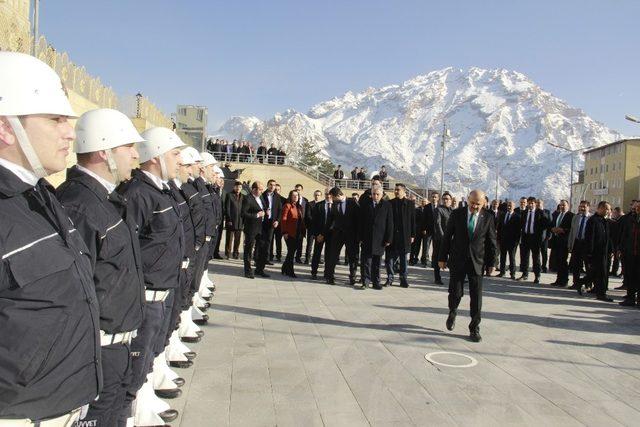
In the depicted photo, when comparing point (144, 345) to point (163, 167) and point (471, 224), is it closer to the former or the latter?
point (163, 167)

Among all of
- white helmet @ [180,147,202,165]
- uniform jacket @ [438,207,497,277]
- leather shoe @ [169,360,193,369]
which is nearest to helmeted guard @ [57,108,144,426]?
white helmet @ [180,147,202,165]

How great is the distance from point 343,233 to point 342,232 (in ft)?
0.12

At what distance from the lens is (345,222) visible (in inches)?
460

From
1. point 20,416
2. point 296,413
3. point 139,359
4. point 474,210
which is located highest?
point 474,210

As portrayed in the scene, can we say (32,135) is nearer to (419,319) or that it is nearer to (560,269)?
(419,319)

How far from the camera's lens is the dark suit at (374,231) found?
36.5 feet

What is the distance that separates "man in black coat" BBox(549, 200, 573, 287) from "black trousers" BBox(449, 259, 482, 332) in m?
6.76

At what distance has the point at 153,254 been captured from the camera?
12.9 ft

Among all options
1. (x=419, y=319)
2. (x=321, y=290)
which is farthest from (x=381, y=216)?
(x=419, y=319)

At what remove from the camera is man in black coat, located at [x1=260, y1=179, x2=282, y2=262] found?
12820mm

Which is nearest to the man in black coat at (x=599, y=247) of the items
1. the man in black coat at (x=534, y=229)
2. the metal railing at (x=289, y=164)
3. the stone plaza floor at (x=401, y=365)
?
the stone plaza floor at (x=401, y=365)

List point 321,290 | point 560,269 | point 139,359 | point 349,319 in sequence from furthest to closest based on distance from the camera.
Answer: point 560,269
point 321,290
point 349,319
point 139,359

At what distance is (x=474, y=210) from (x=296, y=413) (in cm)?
453

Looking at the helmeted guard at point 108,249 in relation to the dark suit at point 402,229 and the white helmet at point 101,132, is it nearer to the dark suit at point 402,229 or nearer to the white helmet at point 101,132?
the white helmet at point 101,132
